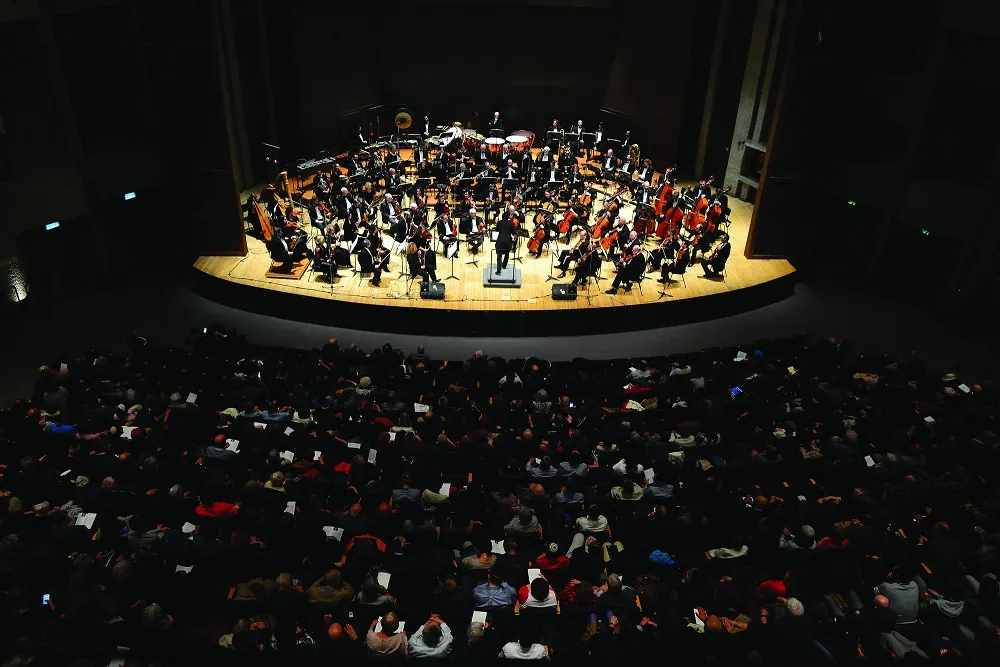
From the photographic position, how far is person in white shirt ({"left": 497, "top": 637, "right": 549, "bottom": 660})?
22.2 ft

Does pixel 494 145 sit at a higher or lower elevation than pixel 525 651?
higher

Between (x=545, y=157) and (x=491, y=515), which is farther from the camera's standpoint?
(x=545, y=157)

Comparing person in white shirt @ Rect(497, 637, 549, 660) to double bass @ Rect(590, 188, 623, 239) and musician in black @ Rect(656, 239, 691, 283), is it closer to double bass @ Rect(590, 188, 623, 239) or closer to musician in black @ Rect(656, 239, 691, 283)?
musician in black @ Rect(656, 239, 691, 283)

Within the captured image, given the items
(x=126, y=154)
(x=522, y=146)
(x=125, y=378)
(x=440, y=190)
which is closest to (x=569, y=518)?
(x=125, y=378)

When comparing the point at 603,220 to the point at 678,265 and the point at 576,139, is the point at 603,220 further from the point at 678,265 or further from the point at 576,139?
the point at 576,139

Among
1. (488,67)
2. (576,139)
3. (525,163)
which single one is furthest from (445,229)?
(488,67)

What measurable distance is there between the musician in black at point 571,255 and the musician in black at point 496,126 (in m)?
5.95

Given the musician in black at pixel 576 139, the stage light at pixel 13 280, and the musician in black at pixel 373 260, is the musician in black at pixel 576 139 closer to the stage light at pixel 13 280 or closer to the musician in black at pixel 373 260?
the musician in black at pixel 373 260

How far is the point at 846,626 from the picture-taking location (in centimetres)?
700

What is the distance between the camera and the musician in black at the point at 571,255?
555 inches

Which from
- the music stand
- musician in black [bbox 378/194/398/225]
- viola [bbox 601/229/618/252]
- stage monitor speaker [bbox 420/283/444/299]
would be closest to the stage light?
musician in black [bbox 378/194/398/225]

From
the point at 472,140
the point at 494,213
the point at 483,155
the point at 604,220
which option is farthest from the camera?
the point at 472,140

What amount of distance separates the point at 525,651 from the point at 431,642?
0.84 meters

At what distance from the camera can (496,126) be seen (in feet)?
68.2
